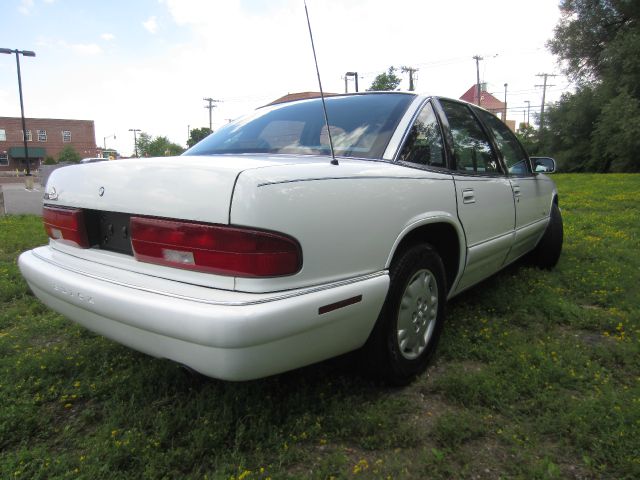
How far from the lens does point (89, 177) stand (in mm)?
2012

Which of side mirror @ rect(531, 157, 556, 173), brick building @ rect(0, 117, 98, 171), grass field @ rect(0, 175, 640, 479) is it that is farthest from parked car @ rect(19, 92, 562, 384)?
brick building @ rect(0, 117, 98, 171)

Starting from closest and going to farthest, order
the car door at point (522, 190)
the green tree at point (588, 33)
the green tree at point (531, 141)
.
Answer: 1. the car door at point (522, 190)
2. the green tree at point (588, 33)
3. the green tree at point (531, 141)

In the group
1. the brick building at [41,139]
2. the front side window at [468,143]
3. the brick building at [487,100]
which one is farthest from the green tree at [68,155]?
the front side window at [468,143]

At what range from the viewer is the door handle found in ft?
8.42

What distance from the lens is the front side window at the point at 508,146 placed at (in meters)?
3.42

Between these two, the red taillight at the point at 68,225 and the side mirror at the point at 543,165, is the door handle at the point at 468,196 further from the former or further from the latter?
the red taillight at the point at 68,225

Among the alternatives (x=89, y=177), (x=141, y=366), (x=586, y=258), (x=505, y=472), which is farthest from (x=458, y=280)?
(x=586, y=258)

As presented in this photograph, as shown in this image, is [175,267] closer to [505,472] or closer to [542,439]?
[505,472]

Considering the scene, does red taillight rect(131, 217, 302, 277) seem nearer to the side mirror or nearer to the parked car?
the parked car

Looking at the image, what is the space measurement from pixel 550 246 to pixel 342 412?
3.06 metres

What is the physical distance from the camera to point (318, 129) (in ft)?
8.13

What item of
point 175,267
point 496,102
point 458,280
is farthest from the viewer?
point 496,102

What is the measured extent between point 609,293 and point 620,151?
24.6 metres

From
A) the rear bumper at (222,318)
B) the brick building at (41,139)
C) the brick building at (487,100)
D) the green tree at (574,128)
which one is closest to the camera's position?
the rear bumper at (222,318)
